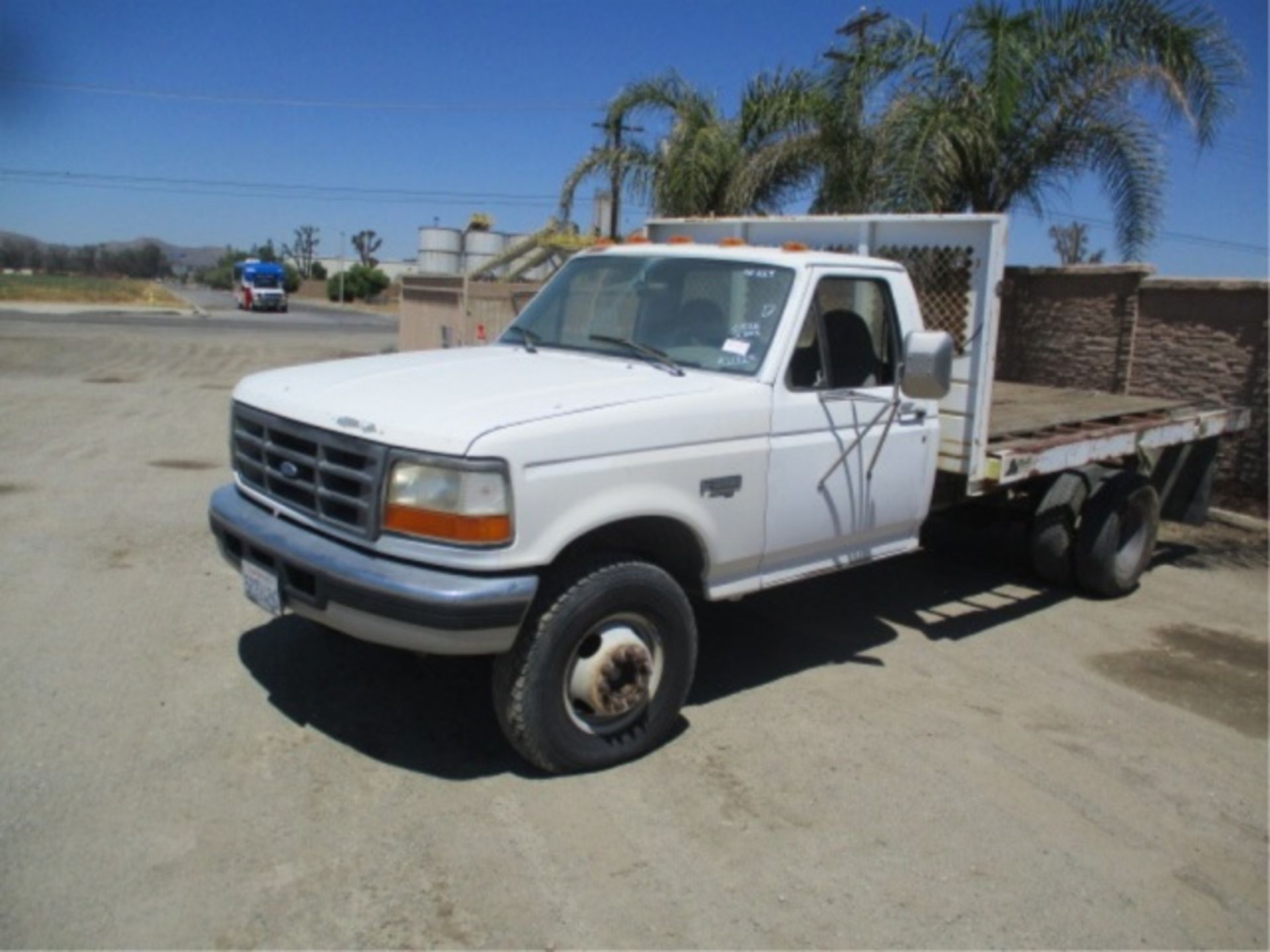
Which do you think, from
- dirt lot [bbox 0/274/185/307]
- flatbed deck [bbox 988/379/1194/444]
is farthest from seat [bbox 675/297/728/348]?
dirt lot [bbox 0/274/185/307]

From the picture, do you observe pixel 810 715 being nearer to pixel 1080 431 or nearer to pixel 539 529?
pixel 539 529

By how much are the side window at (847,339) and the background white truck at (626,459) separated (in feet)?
0.04

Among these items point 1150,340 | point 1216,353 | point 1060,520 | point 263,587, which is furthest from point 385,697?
point 1150,340

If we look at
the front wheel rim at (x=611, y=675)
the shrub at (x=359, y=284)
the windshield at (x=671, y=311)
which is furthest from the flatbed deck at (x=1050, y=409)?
the shrub at (x=359, y=284)

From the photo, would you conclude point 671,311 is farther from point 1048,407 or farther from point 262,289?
point 262,289

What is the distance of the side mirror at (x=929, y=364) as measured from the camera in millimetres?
4633

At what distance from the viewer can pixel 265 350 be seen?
83.8 ft

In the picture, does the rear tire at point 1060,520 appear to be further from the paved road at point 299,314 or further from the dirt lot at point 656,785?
the paved road at point 299,314

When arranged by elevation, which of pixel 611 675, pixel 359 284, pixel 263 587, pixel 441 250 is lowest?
pixel 611 675

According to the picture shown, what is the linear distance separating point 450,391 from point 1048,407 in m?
5.12

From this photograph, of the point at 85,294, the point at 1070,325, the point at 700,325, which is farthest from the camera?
the point at 85,294

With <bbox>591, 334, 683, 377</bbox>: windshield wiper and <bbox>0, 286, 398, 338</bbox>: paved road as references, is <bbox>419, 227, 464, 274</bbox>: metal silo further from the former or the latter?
<bbox>591, 334, 683, 377</bbox>: windshield wiper

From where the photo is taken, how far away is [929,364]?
4.63 metres

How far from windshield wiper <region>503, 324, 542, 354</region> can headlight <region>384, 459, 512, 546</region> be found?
1560 millimetres
